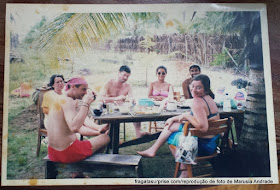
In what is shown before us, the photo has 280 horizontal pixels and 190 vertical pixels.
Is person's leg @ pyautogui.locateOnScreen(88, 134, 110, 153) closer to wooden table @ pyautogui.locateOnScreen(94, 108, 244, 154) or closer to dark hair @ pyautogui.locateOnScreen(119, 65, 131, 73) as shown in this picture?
wooden table @ pyautogui.locateOnScreen(94, 108, 244, 154)

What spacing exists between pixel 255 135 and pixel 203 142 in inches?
17.7

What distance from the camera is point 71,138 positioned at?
1.74 m

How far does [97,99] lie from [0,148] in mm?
850

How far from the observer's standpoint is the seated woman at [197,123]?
1.76 metres

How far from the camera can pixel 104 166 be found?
1.71 meters

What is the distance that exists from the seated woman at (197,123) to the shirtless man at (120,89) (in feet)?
1.26

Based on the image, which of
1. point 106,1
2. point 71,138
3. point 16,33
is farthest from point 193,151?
point 16,33

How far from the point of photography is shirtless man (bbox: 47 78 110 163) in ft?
5.68

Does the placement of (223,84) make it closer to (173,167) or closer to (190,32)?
(190,32)

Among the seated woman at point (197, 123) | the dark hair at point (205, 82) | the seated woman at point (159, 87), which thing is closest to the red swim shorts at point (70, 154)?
the seated woman at point (197, 123)

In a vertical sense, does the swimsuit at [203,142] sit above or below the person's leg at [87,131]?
below

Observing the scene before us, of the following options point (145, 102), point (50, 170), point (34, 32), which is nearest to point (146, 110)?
point (145, 102)

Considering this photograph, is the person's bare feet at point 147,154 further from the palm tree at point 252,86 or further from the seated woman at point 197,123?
the palm tree at point 252,86

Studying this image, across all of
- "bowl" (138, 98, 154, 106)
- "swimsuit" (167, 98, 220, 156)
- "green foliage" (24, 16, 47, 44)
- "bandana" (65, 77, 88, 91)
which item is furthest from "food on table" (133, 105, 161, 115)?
"green foliage" (24, 16, 47, 44)
